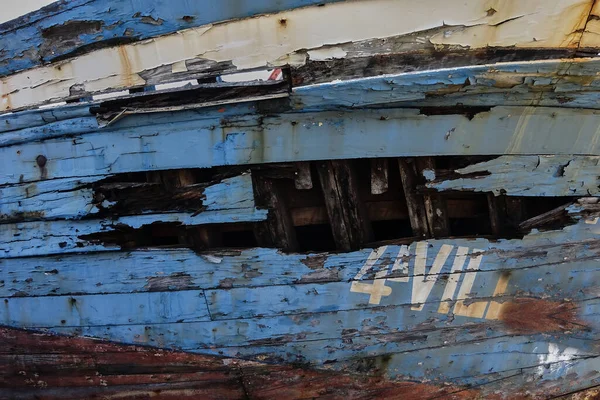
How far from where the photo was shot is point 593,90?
214 centimetres

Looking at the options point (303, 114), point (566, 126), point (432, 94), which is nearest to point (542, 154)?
point (566, 126)

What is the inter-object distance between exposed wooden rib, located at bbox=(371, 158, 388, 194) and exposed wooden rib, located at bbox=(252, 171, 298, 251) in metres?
0.47

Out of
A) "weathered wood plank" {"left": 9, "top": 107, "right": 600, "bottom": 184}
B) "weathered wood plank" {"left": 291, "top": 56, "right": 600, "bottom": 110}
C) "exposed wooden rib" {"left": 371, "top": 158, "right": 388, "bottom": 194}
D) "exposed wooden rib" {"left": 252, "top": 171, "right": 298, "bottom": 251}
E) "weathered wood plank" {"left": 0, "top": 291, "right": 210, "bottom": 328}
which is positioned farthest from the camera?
"weathered wood plank" {"left": 0, "top": 291, "right": 210, "bottom": 328}

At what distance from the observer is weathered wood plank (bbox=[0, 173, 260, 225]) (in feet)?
7.97

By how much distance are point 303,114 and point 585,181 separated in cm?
132

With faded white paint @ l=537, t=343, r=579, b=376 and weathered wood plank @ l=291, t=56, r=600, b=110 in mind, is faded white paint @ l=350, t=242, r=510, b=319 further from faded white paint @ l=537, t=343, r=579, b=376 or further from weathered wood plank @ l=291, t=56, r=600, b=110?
weathered wood plank @ l=291, t=56, r=600, b=110

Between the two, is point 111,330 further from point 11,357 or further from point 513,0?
point 513,0

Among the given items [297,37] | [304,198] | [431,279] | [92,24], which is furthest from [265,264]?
[92,24]

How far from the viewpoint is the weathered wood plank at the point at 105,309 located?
100 inches

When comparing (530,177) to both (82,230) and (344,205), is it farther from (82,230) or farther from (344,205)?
(82,230)

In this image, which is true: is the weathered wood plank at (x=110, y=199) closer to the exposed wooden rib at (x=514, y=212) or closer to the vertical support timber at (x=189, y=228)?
the vertical support timber at (x=189, y=228)

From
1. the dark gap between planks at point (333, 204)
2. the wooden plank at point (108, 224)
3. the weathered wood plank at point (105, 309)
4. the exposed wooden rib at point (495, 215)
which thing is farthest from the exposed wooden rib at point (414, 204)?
the weathered wood plank at point (105, 309)

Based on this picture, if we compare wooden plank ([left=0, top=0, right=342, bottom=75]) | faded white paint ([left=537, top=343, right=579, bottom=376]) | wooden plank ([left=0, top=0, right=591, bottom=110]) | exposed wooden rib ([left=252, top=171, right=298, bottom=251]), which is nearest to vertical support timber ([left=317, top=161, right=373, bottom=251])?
exposed wooden rib ([left=252, top=171, right=298, bottom=251])

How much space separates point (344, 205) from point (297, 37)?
2.68 ft
